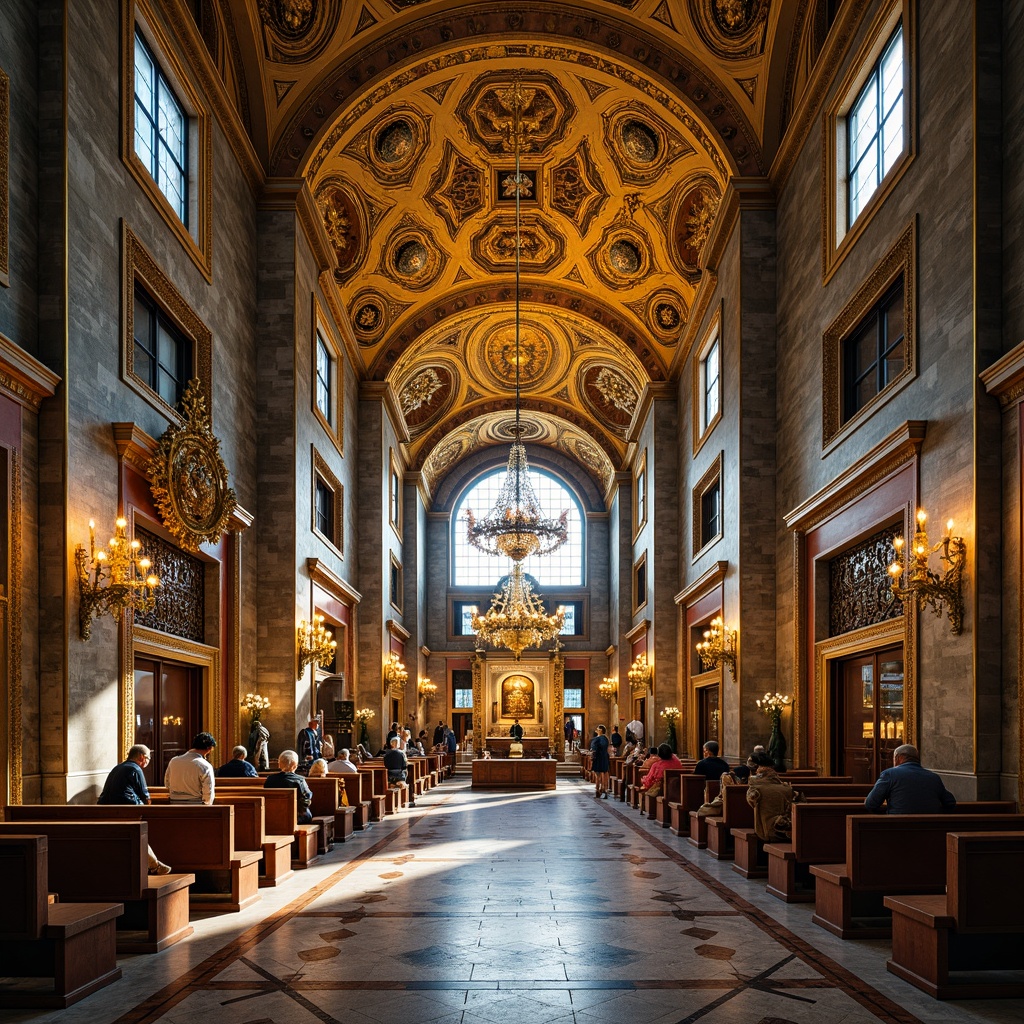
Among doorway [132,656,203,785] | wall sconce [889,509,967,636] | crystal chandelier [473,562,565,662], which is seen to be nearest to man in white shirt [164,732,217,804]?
doorway [132,656,203,785]

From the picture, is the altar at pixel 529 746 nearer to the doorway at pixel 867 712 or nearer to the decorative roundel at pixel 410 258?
the decorative roundel at pixel 410 258

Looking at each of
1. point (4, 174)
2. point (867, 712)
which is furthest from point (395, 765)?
point (4, 174)

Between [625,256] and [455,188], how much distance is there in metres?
4.48

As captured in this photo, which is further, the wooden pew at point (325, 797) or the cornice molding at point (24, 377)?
the wooden pew at point (325, 797)

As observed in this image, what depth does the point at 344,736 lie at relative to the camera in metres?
21.6

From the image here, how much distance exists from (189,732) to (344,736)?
23.1 ft

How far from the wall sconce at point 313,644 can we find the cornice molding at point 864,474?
8114mm

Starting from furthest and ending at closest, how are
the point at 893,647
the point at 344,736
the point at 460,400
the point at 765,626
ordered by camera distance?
the point at 460,400, the point at 344,736, the point at 765,626, the point at 893,647

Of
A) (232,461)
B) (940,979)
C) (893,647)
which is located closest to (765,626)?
(893,647)

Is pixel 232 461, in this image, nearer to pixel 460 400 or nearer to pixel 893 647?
pixel 893 647

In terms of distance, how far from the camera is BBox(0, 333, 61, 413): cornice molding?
8.77m

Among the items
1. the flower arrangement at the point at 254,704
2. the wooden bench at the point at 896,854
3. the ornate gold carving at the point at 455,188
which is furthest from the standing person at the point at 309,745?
the ornate gold carving at the point at 455,188

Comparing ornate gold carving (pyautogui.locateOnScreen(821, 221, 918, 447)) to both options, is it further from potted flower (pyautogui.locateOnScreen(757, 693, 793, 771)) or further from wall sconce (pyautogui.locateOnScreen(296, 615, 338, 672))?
wall sconce (pyautogui.locateOnScreen(296, 615, 338, 672))

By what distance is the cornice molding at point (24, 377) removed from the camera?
877cm
